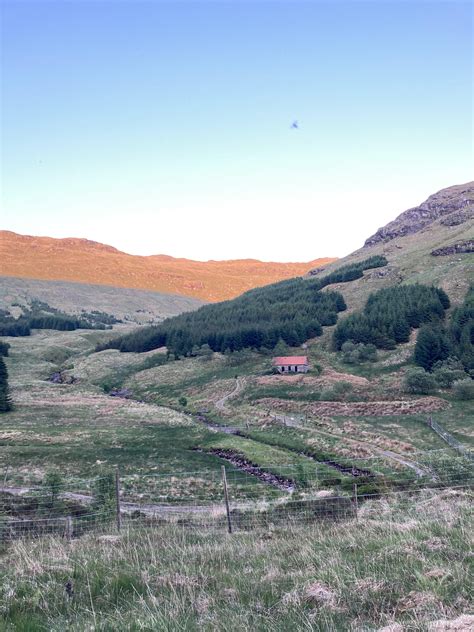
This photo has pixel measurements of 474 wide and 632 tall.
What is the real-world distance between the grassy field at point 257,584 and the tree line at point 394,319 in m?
93.2

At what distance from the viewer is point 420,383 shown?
71875 mm

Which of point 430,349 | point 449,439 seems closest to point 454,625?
point 449,439

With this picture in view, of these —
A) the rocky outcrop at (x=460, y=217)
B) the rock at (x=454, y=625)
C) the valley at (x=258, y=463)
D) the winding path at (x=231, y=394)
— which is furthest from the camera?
the rocky outcrop at (x=460, y=217)

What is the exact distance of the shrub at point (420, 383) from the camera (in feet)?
235

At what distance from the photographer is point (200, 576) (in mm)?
8852

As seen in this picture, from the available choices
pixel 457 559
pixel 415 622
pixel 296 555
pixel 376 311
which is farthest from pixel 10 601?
pixel 376 311

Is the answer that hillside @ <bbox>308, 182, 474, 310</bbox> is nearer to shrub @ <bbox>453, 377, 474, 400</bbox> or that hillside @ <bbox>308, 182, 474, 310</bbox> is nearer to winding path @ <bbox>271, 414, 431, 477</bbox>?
shrub @ <bbox>453, 377, 474, 400</bbox>

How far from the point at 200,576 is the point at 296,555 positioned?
7.56 ft

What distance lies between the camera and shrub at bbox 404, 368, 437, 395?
71.8 meters

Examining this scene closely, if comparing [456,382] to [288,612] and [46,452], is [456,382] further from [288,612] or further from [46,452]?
[288,612]

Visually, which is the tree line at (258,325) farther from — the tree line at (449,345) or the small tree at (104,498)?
the small tree at (104,498)

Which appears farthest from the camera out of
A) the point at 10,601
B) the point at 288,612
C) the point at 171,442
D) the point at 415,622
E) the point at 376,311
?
the point at 376,311

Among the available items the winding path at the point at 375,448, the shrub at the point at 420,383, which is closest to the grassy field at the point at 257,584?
the winding path at the point at 375,448

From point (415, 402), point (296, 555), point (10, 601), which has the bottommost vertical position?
point (415, 402)
